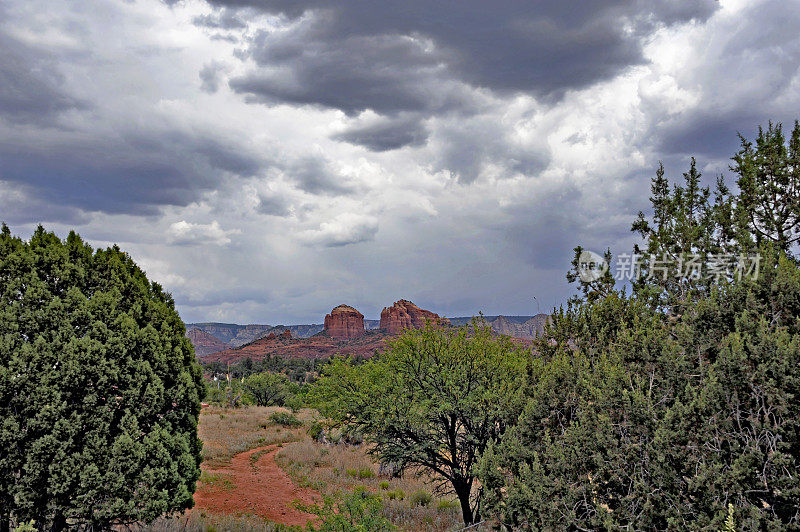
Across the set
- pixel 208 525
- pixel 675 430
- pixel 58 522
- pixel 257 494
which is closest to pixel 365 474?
pixel 257 494

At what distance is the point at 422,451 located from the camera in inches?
496

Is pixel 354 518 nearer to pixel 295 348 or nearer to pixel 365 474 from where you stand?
pixel 365 474

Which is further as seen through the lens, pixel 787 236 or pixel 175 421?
pixel 787 236

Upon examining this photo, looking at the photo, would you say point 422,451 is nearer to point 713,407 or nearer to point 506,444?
point 506,444

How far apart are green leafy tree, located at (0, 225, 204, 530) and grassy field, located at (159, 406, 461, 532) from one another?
264cm

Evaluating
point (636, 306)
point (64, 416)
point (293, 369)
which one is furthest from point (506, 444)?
point (293, 369)

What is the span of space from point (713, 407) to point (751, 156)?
798cm

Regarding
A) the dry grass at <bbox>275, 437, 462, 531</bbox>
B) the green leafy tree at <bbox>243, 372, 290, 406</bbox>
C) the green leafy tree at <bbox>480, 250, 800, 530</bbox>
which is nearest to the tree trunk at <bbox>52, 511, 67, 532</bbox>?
the green leafy tree at <bbox>480, 250, 800, 530</bbox>

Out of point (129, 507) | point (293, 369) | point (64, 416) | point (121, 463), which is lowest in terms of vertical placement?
point (293, 369)

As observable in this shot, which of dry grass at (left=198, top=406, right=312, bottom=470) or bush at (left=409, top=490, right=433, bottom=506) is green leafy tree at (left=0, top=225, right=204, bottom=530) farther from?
dry grass at (left=198, top=406, right=312, bottom=470)

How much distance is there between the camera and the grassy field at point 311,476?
13.1 m

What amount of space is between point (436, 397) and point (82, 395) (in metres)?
7.77

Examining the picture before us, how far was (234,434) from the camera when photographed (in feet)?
111

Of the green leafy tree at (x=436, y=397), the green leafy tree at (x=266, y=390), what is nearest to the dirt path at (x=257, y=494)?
the green leafy tree at (x=436, y=397)
